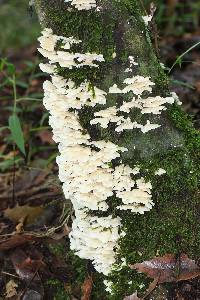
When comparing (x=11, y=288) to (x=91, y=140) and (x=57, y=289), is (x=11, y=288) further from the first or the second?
(x=91, y=140)

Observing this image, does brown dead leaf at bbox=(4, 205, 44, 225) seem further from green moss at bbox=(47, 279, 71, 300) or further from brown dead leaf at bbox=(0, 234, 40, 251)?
green moss at bbox=(47, 279, 71, 300)

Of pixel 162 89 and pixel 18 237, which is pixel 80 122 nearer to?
pixel 162 89

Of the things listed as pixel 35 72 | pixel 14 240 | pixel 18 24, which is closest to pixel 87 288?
pixel 14 240

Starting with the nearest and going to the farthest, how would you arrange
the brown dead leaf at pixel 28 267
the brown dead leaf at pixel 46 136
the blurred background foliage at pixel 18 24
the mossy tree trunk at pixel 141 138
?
the mossy tree trunk at pixel 141 138 < the brown dead leaf at pixel 28 267 < the brown dead leaf at pixel 46 136 < the blurred background foliage at pixel 18 24

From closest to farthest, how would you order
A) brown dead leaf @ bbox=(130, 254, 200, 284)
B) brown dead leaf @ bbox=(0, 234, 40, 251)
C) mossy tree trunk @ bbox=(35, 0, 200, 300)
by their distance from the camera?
mossy tree trunk @ bbox=(35, 0, 200, 300)
brown dead leaf @ bbox=(130, 254, 200, 284)
brown dead leaf @ bbox=(0, 234, 40, 251)

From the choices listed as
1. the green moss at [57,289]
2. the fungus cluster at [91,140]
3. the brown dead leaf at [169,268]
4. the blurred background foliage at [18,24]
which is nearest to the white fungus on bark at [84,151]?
the fungus cluster at [91,140]

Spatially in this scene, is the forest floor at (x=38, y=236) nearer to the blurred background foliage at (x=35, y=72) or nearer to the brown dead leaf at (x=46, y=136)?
the blurred background foliage at (x=35, y=72)

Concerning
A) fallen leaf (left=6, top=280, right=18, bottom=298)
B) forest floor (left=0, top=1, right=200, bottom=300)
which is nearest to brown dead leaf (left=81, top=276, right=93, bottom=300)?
forest floor (left=0, top=1, right=200, bottom=300)
